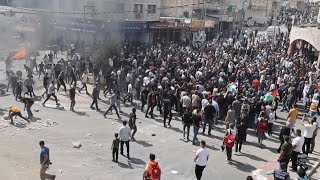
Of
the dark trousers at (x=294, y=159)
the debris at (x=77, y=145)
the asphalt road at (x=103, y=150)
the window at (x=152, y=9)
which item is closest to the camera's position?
the asphalt road at (x=103, y=150)

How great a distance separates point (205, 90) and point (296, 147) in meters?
6.91

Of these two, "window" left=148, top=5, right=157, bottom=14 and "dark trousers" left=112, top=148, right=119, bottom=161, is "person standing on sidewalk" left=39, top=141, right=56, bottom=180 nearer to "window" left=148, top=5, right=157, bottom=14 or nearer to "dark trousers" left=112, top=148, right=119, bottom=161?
"dark trousers" left=112, top=148, right=119, bottom=161

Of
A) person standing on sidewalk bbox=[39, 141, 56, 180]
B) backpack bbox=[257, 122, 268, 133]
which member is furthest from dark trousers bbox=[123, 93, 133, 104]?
person standing on sidewalk bbox=[39, 141, 56, 180]

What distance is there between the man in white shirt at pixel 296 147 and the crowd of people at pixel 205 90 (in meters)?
0.02

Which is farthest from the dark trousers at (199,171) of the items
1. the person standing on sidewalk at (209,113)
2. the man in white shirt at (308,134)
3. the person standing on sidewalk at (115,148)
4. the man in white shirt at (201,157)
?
the person standing on sidewalk at (209,113)

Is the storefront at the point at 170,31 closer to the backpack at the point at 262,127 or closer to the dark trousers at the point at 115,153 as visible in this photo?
the backpack at the point at 262,127

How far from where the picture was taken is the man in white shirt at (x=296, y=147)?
10953mm

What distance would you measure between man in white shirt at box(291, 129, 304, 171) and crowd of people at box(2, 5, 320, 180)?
0.02 meters

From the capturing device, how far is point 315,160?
40.3ft

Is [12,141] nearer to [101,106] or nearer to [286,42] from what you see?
[101,106]

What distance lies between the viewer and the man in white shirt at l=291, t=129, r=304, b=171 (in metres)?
11.0

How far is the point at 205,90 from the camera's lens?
1758 cm

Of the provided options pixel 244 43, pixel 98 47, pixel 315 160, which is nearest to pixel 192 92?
pixel 315 160

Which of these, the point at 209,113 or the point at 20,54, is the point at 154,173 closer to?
the point at 209,113
